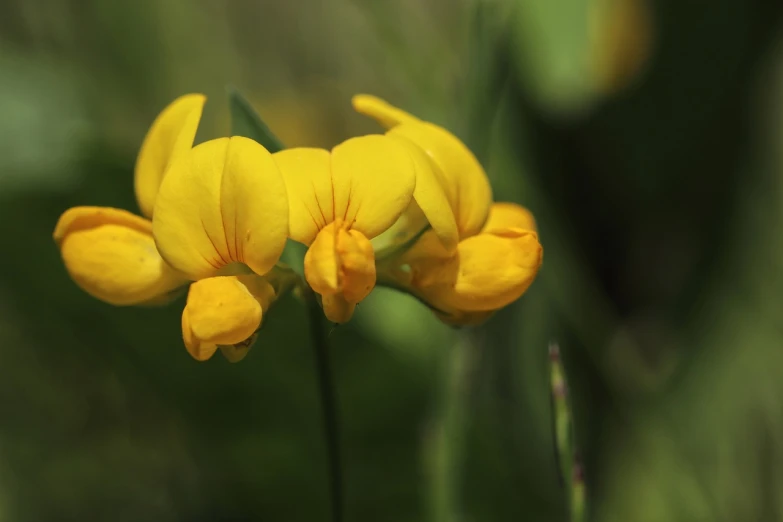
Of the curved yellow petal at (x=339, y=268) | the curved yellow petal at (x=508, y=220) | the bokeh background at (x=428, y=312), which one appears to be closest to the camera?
the curved yellow petal at (x=339, y=268)

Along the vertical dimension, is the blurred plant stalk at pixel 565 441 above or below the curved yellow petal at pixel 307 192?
below

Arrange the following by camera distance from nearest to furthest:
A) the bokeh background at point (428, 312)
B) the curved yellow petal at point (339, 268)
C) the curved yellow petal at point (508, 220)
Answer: the curved yellow petal at point (339, 268) < the curved yellow petal at point (508, 220) < the bokeh background at point (428, 312)

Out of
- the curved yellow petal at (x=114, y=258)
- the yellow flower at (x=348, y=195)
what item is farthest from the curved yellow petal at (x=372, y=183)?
the curved yellow petal at (x=114, y=258)

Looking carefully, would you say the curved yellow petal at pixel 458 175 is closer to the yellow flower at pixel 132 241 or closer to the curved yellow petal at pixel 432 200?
the curved yellow petal at pixel 432 200

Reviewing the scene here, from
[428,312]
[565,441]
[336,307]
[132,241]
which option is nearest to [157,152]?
[132,241]

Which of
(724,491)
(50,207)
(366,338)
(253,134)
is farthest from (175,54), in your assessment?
(724,491)

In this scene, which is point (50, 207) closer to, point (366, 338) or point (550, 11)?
point (366, 338)
